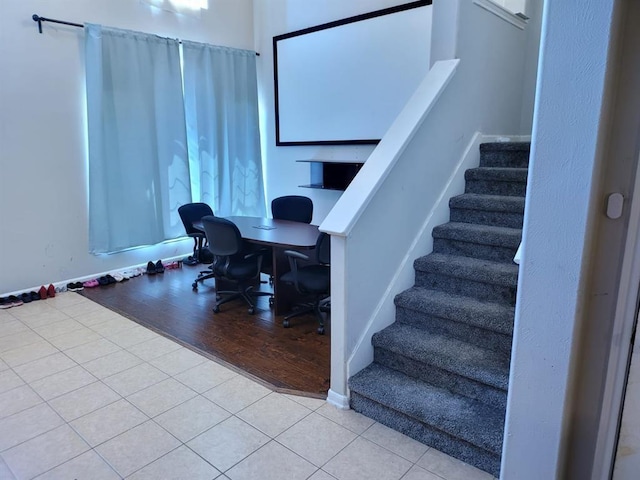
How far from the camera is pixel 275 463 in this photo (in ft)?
6.71

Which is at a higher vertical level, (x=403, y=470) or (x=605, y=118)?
(x=605, y=118)

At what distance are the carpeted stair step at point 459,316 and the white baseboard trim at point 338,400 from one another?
59cm

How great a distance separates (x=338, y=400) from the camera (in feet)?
8.10

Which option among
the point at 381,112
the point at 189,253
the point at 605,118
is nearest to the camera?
the point at 605,118

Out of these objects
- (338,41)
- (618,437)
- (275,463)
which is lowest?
(275,463)

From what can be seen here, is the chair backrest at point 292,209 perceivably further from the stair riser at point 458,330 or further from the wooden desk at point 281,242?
the stair riser at point 458,330

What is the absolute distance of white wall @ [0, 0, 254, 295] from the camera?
4.03 metres

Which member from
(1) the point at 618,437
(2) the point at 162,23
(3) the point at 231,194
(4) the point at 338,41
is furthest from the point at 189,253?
(1) the point at 618,437

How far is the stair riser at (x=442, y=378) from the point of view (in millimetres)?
2143

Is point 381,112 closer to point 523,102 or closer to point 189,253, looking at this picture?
point 523,102

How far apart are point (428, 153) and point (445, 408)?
1518mm

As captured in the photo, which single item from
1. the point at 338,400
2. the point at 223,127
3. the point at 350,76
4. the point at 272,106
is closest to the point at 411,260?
the point at 338,400

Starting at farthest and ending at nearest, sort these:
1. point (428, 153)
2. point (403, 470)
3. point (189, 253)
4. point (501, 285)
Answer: point (189, 253)
point (428, 153)
point (501, 285)
point (403, 470)

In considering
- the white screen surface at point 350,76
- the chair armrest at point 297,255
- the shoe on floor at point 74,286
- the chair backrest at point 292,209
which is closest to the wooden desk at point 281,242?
the chair armrest at point 297,255
